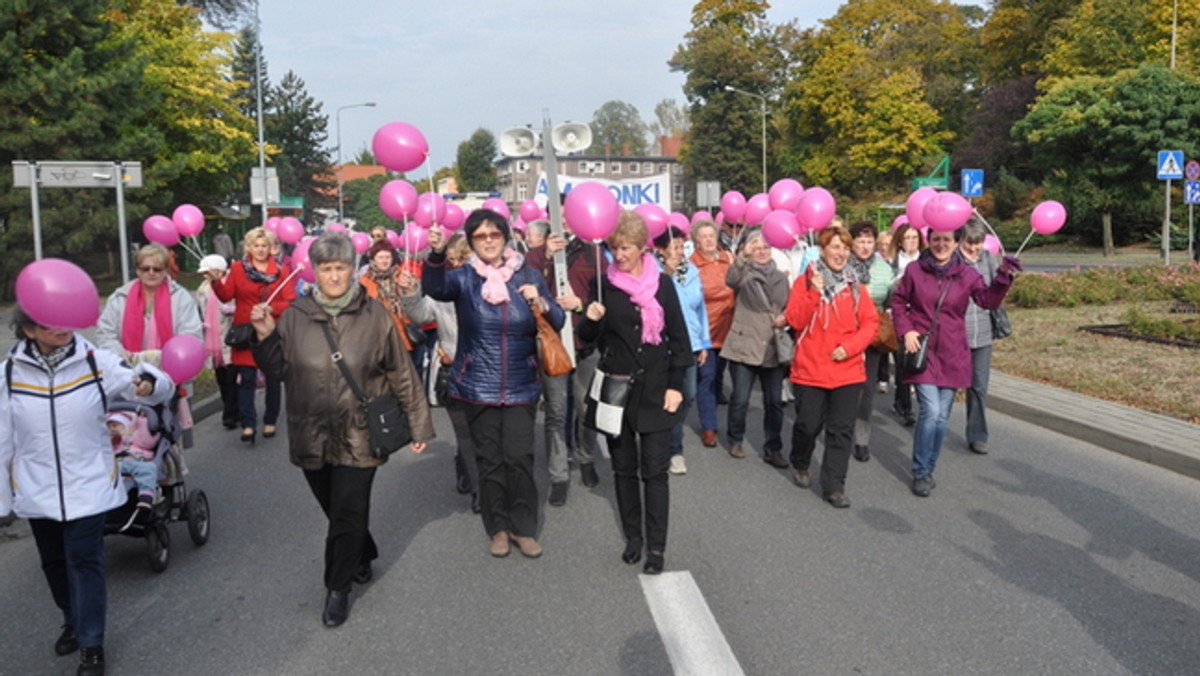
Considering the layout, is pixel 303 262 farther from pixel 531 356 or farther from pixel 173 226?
pixel 173 226

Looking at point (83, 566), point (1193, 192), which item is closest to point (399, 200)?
point (83, 566)

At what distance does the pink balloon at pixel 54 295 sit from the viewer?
3545 mm

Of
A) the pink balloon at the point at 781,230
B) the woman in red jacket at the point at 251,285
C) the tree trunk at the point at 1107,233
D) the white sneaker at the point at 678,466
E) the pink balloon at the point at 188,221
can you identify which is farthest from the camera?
the tree trunk at the point at 1107,233

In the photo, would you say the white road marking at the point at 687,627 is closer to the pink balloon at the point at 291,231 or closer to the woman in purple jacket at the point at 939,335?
the woman in purple jacket at the point at 939,335

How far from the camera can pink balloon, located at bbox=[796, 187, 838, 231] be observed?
25.3 ft

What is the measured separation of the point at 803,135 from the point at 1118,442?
202ft

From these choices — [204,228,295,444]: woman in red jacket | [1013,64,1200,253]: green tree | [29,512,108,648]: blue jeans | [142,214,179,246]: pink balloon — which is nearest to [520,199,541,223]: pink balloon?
[204,228,295,444]: woman in red jacket

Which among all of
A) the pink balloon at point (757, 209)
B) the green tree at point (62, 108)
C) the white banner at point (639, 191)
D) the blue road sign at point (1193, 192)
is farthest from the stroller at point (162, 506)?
the blue road sign at point (1193, 192)

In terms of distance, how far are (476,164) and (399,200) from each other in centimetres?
13644

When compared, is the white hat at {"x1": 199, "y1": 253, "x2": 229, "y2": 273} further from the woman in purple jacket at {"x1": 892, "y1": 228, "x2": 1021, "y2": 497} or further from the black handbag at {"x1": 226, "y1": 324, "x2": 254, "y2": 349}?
the woman in purple jacket at {"x1": 892, "y1": 228, "x2": 1021, "y2": 497}

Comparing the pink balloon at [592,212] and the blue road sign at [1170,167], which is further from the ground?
the blue road sign at [1170,167]

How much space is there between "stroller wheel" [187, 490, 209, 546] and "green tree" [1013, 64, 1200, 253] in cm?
3678

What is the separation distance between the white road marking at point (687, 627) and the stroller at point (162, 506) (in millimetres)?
2499

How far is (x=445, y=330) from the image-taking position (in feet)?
20.4
